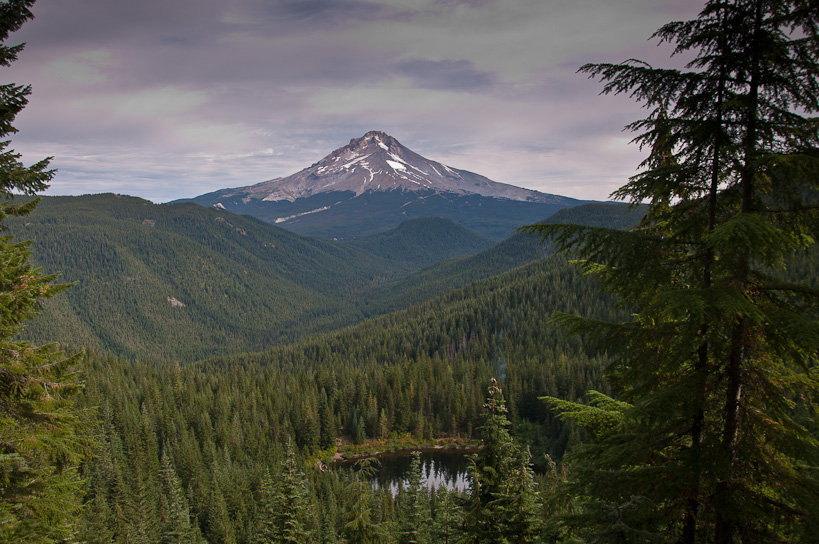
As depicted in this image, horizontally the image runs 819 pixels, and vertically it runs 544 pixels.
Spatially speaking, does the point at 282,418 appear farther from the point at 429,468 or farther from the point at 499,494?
the point at 499,494

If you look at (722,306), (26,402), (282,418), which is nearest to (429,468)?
(282,418)

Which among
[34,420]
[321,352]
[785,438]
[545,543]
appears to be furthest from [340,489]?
[321,352]

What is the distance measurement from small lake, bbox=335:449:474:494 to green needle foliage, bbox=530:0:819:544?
240 feet

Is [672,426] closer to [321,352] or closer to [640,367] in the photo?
[640,367]

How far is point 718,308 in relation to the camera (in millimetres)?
7828

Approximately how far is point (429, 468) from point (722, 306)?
8864cm

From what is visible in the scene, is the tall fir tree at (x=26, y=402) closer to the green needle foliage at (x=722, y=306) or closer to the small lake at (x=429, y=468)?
the green needle foliage at (x=722, y=306)

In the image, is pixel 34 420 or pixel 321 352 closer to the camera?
pixel 34 420

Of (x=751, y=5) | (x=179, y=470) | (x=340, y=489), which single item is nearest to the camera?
(x=751, y=5)

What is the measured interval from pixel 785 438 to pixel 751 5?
770 cm

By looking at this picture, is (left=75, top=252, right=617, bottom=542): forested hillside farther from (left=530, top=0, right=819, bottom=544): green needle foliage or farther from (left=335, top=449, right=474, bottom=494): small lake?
(left=530, top=0, right=819, bottom=544): green needle foliage

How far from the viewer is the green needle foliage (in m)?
7.95

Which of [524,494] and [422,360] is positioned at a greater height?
[524,494]

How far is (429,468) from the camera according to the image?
8819 centimetres
